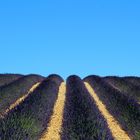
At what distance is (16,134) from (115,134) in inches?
209

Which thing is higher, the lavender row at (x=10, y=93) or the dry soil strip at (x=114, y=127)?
the lavender row at (x=10, y=93)

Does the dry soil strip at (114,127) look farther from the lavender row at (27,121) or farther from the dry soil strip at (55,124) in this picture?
the lavender row at (27,121)

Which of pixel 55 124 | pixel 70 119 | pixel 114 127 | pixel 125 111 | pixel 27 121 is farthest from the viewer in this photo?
pixel 125 111

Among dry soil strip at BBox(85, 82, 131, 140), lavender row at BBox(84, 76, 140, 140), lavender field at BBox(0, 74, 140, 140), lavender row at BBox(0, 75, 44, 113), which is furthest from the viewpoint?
lavender row at BBox(0, 75, 44, 113)

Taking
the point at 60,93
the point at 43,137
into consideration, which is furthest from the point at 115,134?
the point at 60,93

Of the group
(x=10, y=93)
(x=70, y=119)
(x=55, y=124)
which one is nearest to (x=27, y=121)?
(x=70, y=119)

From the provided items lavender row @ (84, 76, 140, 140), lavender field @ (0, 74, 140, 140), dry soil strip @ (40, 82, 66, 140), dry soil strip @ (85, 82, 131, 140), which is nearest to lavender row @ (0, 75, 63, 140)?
lavender field @ (0, 74, 140, 140)

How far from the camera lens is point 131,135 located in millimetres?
19766

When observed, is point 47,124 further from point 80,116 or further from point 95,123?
point 95,123

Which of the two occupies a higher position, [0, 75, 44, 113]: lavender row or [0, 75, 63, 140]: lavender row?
[0, 75, 44, 113]: lavender row

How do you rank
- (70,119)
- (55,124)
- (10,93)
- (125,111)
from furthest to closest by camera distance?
1. (10,93)
2. (125,111)
3. (55,124)
4. (70,119)

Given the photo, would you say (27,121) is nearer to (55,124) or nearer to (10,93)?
(55,124)

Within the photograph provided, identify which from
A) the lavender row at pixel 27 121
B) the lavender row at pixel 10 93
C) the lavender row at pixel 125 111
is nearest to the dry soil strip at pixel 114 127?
the lavender row at pixel 125 111

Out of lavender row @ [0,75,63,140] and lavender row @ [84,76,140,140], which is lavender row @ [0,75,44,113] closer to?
lavender row @ [0,75,63,140]
